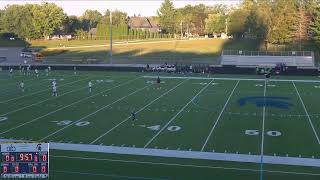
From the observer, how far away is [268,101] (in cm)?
3022

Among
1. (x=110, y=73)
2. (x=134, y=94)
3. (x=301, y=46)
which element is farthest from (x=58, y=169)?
(x=301, y=46)

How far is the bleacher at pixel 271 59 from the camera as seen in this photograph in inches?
2163

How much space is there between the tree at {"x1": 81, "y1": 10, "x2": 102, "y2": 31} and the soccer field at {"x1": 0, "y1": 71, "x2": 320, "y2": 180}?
94.4 m

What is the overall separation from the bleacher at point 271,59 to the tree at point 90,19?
258 ft

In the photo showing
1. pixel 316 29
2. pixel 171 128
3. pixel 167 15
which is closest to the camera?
pixel 171 128

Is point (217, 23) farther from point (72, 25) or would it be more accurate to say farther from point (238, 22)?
point (72, 25)

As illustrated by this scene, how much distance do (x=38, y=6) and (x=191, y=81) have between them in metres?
65.1

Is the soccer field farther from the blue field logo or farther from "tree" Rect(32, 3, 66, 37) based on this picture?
"tree" Rect(32, 3, 66, 37)

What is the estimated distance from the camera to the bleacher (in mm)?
54938

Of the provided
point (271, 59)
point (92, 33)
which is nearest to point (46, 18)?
point (92, 33)
